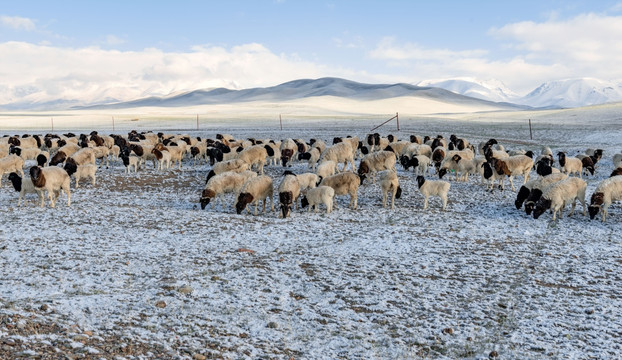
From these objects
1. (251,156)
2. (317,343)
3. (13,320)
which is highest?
(251,156)

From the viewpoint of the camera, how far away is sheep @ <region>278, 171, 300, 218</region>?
12.8 metres

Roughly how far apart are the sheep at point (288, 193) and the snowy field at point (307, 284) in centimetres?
35

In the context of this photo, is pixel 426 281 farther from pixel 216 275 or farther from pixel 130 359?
pixel 130 359

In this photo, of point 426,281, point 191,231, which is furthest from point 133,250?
point 426,281

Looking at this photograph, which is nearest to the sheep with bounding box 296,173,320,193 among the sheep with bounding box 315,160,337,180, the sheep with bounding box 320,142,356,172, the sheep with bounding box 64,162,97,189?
the sheep with bounding box 315,160,337,180

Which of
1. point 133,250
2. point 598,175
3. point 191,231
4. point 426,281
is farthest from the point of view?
point 598,175

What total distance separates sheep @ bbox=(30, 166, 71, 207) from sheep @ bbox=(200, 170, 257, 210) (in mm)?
3612

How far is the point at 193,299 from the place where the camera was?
7281 mm

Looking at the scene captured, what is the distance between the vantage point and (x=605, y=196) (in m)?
12.4

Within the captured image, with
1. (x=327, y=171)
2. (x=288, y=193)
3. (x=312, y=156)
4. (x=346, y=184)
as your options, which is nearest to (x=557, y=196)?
(x=346, y=184)

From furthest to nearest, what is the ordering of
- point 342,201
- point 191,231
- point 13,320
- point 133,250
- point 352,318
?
point 342,201 < point 191,231 < point 133,250 < point 352,318 < point 13,320

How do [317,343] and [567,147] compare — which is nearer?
[317,343]

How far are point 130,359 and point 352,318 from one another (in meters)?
2.87

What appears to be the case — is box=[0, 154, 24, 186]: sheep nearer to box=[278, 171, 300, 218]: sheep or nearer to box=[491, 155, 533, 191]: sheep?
box=[278, 171, 300, 218]: sheep
